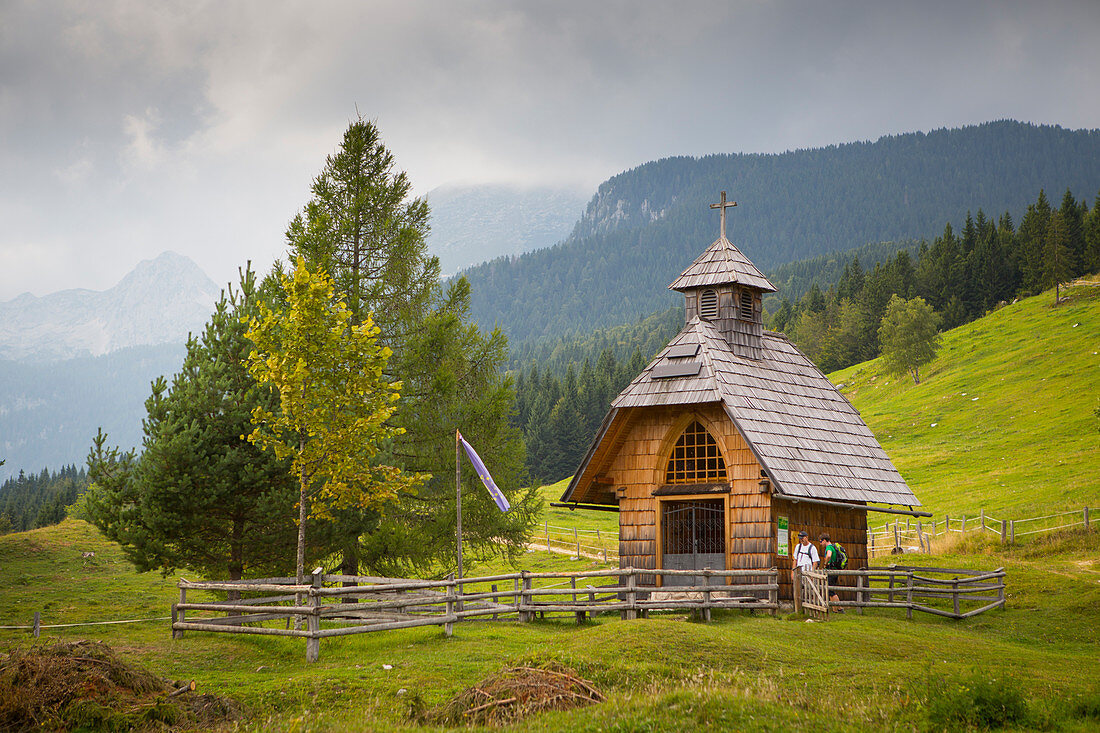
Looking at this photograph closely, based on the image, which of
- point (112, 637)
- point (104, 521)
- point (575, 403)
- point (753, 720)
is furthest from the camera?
point (575, 403)

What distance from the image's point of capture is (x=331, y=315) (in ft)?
66.0

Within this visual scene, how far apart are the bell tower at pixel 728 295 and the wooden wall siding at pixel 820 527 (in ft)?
16.4

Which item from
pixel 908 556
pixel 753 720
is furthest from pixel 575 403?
pixel 753 720

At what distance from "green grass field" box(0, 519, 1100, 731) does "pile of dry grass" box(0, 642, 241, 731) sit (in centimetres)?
84

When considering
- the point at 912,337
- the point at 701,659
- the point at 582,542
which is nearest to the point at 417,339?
the point at 701,659

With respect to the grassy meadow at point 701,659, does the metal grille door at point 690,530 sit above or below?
above

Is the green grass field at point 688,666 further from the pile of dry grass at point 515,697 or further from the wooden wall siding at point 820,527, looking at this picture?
the wooden wall siding at point 820,527

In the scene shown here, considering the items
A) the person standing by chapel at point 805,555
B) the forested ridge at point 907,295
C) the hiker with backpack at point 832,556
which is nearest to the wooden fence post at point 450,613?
the person standing by chapel at point 805,555

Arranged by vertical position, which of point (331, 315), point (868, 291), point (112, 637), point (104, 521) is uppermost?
point (868, 291)

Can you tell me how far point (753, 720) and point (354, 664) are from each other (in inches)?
293

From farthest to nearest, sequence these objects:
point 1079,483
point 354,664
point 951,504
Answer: point 951,504 < point 1079,483 < point 354,664

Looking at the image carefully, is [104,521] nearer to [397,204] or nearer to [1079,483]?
[397,204]

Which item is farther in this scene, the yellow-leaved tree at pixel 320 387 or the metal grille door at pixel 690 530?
the metal grille door at pixel 690 530

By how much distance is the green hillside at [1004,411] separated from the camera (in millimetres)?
47000
